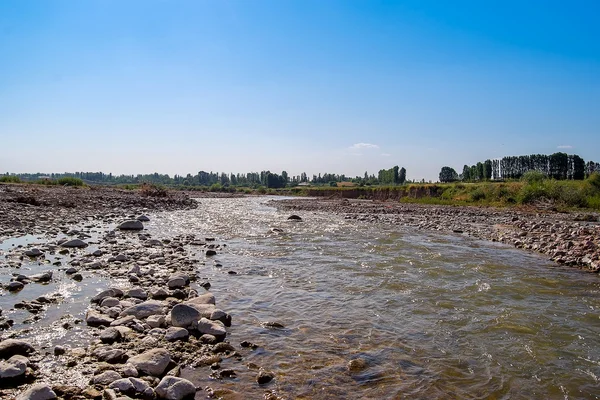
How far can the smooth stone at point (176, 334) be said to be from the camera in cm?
554

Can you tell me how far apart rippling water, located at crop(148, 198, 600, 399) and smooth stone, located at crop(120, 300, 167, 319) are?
1.25 meters

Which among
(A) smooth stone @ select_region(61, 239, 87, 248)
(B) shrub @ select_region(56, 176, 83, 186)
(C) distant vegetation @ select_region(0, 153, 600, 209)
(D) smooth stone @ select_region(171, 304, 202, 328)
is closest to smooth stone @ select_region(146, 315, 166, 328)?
(D) smooth stone @ select_region(171, 304, 202, 328)

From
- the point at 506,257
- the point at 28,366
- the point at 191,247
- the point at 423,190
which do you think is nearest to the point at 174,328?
the point at 28,366

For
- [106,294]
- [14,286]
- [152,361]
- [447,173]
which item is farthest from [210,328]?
[447,173]

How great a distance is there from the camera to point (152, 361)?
4586 millimetres

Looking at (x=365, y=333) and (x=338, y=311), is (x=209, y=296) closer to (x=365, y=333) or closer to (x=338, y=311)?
(x=338, y=311)

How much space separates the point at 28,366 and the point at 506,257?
14.1 meters

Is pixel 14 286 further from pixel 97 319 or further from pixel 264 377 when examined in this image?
pixel 264 377

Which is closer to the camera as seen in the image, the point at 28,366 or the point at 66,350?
the point at 28,366

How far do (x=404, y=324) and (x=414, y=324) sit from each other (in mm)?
192

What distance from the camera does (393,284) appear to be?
9.37m

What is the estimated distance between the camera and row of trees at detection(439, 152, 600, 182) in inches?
3885

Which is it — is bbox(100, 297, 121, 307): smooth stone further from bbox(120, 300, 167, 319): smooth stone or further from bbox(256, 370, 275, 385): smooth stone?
bbox(256, 370, 275, 385): smooth stone

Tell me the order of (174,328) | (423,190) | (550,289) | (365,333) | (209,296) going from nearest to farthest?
(174,328) < (365,333) < (209,296) < (550,289) < (423,190)
